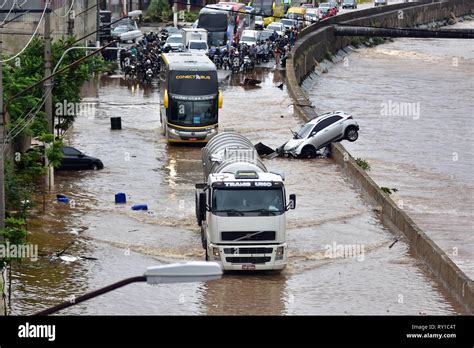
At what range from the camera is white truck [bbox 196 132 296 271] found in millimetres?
27781

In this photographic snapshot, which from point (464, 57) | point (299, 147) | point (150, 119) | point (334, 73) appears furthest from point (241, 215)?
point (464, 57)

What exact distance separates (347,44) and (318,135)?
58114mm

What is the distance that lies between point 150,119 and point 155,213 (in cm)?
1854

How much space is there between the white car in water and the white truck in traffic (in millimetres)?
23079

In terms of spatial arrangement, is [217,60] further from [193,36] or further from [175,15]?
[175,15]

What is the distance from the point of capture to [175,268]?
488 inches

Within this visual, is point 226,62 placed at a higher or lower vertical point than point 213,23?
lower

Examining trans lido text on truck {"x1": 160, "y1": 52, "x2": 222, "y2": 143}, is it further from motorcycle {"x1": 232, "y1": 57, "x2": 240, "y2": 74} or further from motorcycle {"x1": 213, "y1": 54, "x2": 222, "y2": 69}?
motorcycle {"x1": 213, "y1": 54, "x2": 222, "y2": 69}

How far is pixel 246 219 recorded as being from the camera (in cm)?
2769

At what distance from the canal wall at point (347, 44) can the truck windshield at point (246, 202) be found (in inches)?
164

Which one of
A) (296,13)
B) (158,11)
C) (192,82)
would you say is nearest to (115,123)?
(192,82)

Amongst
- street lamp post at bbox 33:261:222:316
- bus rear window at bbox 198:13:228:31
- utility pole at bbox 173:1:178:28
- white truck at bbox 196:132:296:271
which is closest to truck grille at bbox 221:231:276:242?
white truck at bbox 196:132:296:271
